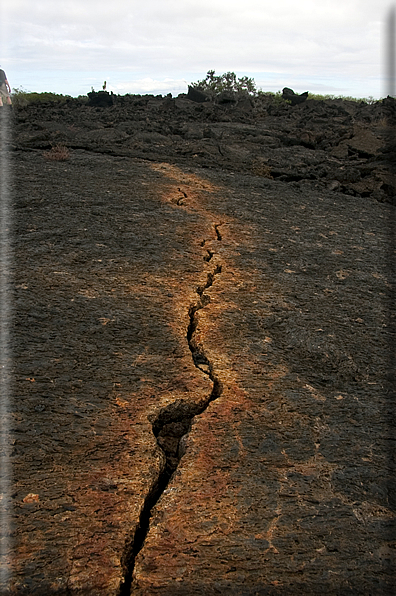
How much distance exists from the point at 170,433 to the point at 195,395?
0.62 feet

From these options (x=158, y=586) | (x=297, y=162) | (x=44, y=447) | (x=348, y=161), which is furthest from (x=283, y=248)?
(x=348, y=161)

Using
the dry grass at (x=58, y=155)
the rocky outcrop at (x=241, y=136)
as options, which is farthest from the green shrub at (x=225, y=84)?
the dry grass at (x=58, y=155)

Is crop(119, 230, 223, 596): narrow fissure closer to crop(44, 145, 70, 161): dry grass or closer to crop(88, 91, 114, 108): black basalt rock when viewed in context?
crop(44, 145, 70, 161): dry grass

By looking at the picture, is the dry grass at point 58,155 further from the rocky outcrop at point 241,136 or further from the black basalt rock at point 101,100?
the black basalt rock at point 101,100

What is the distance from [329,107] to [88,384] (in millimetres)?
9616

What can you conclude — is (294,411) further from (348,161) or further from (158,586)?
(348,161)

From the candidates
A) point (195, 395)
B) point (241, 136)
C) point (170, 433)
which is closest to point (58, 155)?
point (241, 136)

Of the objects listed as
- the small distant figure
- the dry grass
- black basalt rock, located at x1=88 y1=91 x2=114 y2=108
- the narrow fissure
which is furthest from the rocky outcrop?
the narrow fissure

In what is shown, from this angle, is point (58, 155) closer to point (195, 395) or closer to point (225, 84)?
point (195, 395)

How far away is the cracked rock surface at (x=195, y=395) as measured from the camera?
1298mm

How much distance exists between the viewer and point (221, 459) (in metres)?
1.61

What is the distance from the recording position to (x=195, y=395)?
1.94m

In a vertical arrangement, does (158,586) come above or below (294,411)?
below

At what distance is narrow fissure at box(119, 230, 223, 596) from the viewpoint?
1328mm
